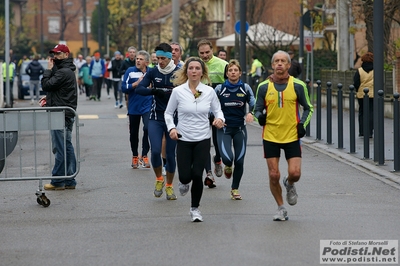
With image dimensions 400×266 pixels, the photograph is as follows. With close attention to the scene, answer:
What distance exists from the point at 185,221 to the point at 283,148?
1195 millimetres

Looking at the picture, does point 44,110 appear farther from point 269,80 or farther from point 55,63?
point 269,80

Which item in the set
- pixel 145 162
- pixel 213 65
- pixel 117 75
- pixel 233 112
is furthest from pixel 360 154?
pixel 117 75

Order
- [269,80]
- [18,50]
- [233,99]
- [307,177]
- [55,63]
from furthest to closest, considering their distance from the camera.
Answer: [18,50] → [307,177] → [55,63] → [233,99] → [269,80]

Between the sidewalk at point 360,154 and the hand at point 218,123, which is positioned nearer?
the hand at point 218,123

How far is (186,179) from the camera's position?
32.6ft

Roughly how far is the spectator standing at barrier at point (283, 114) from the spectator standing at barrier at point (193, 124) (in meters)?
0.50

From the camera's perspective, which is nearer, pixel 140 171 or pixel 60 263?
pixel 60 263

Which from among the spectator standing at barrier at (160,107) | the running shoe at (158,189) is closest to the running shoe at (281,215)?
the spectator standing at barrier at (160,107)

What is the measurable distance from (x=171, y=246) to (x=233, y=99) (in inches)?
136

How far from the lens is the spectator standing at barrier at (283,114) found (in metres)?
9.65

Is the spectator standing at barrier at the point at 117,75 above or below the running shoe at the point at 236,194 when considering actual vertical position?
above

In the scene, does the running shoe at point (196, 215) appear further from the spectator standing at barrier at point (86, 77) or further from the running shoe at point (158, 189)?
the spectator standing at barrier at point (86, 77)

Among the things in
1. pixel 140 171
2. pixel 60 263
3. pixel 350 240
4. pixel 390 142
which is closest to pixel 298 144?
pixel 350 240

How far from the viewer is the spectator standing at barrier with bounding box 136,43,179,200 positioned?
11.5 metres
